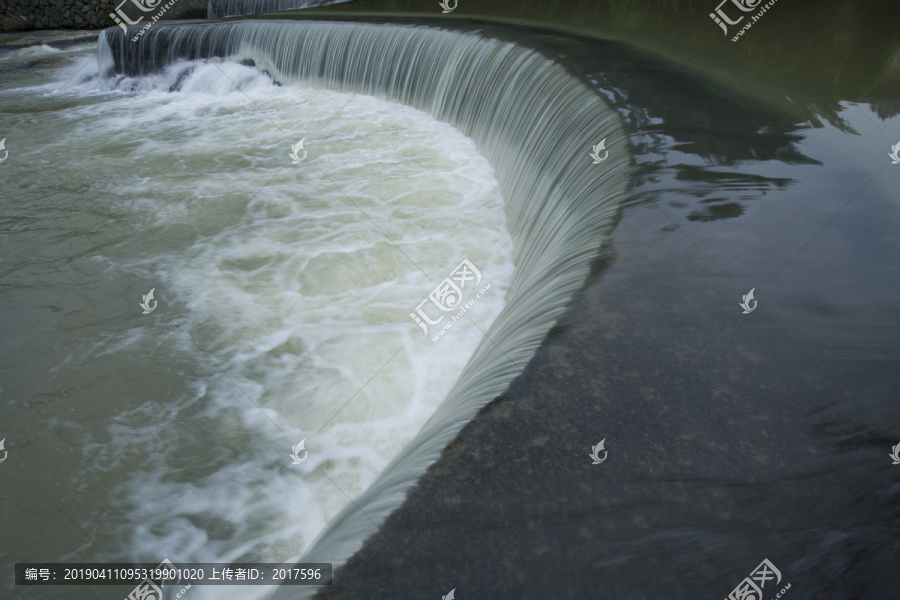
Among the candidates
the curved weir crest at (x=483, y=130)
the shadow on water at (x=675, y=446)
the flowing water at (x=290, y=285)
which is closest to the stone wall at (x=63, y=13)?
the curved weir crest at (x=483, y=130)

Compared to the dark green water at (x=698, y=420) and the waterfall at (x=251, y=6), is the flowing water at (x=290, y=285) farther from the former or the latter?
the waterfall at (x=251, y=6)

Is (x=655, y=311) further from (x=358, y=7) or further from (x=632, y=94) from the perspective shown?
(x=358, y=7)

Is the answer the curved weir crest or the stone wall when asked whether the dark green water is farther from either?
the stone wall

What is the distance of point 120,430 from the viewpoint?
3514mm

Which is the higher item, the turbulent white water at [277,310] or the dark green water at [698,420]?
the dark green water at [698,420]

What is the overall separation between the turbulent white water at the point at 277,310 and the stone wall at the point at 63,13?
33.8 feet

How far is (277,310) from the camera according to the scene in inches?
181

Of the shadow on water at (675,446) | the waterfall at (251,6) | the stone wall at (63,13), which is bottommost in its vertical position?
the stone wall at (63,13)

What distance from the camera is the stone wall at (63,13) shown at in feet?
56.6

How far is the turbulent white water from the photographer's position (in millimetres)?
3121

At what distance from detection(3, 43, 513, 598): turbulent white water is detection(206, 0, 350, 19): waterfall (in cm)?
772

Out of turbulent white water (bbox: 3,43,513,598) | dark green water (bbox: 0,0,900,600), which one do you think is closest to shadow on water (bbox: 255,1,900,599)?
dark green water (bbox: 0,0,900,600)

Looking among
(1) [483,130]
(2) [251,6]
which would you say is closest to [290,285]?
(1) [483,130]

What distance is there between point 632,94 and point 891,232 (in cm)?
258
